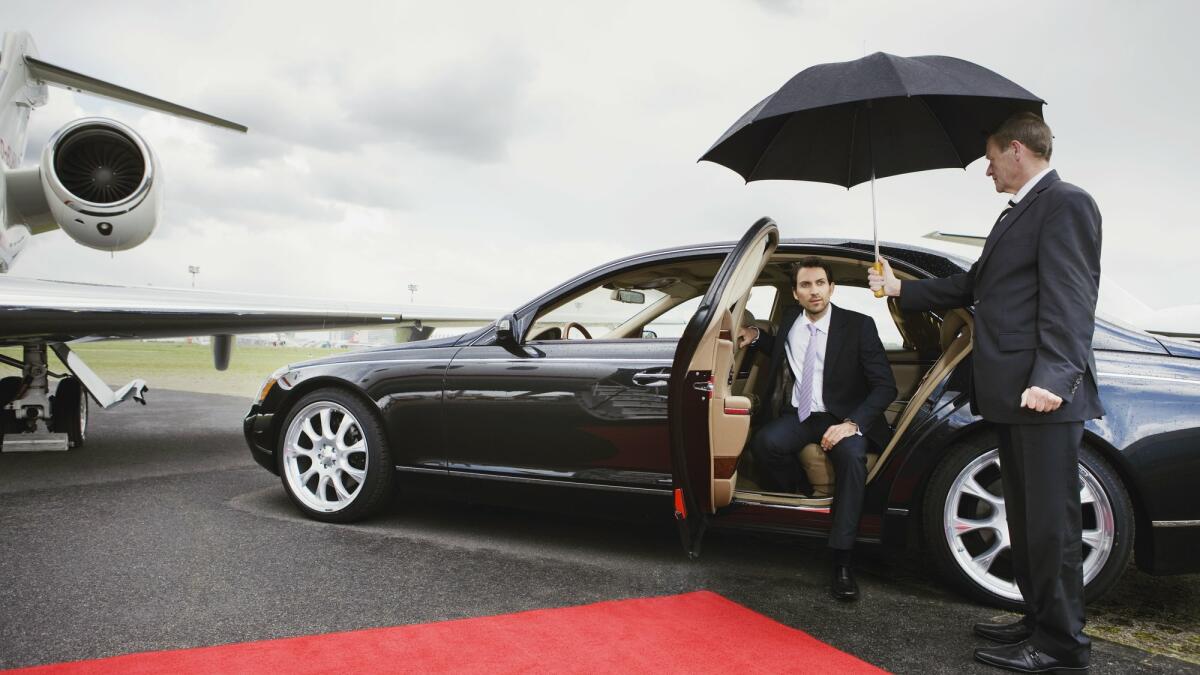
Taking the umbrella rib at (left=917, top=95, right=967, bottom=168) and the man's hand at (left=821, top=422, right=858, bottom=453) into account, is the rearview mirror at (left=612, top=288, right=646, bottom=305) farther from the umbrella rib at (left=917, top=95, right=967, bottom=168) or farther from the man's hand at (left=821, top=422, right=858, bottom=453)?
the umbrella rib at (left=917, top=95, right=967, bottom=168)

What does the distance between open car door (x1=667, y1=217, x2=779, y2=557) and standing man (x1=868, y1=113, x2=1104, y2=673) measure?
797 millimetres

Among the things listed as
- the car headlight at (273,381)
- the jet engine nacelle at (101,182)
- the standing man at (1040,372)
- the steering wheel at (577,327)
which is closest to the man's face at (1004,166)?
the standing man at (1040,372)

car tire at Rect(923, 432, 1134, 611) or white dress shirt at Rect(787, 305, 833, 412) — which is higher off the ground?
white dress shirt at Rect(787, 305, 833, 412)

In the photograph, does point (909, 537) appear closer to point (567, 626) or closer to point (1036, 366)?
point (1036, 366)

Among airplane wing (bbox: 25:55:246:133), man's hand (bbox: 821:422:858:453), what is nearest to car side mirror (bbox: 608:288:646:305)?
man's hand (bbox: 821:422:858:453)

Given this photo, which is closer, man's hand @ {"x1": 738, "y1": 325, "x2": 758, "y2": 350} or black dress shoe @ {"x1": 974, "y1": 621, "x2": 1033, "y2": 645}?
black dress shoe @ {"x1": 974, "y1": 621, "x2": 1033, "y2": 645}

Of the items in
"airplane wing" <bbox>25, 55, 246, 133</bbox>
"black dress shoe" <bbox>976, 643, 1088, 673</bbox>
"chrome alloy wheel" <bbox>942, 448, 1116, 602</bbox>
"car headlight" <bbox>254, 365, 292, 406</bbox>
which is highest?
"airplane wing" <bbox>25, 55, 246, 133</bbox>

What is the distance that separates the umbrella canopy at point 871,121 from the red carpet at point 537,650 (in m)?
1.85

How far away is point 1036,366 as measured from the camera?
2.12m

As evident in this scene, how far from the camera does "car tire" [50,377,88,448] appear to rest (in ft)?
22.1

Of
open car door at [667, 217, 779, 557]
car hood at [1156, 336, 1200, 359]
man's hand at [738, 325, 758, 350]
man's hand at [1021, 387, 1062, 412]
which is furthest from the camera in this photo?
man's hand at [738, 325, 758, 350]

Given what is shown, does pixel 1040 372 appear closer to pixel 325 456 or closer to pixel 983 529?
pixel 983 529

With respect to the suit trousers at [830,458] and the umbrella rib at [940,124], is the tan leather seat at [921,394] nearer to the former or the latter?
the suit trousers at [830,458]

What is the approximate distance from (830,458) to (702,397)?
0.84 m
